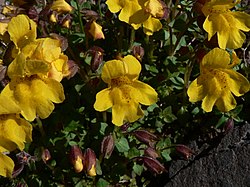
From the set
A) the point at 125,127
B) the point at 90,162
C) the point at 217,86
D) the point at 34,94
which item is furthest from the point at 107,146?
the point at 217,86

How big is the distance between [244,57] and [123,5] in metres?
0.91

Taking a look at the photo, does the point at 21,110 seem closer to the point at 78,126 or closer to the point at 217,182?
the point at 78,126

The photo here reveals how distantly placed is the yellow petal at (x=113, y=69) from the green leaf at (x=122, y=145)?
515mm

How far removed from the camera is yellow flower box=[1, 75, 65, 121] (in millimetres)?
2545

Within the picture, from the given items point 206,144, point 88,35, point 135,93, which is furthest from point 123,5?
point 206,144

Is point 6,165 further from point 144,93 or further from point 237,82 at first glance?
point 237,82

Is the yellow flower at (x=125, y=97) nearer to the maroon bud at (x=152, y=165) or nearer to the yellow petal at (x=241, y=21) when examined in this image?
the maroon bud at (x=152, y=165)

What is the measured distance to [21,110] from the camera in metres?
2.56

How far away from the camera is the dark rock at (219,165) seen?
3062 mm

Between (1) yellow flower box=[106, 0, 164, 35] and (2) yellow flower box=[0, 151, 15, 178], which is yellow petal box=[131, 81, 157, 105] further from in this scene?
(2) yellow flower box=[0, 151, 15, 178]

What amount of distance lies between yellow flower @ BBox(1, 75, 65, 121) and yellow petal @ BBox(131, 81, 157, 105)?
14.1 inches

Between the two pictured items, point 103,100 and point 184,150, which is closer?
point 103,100

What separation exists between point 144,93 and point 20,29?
624 mm

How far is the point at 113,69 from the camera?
2559 millimetres
